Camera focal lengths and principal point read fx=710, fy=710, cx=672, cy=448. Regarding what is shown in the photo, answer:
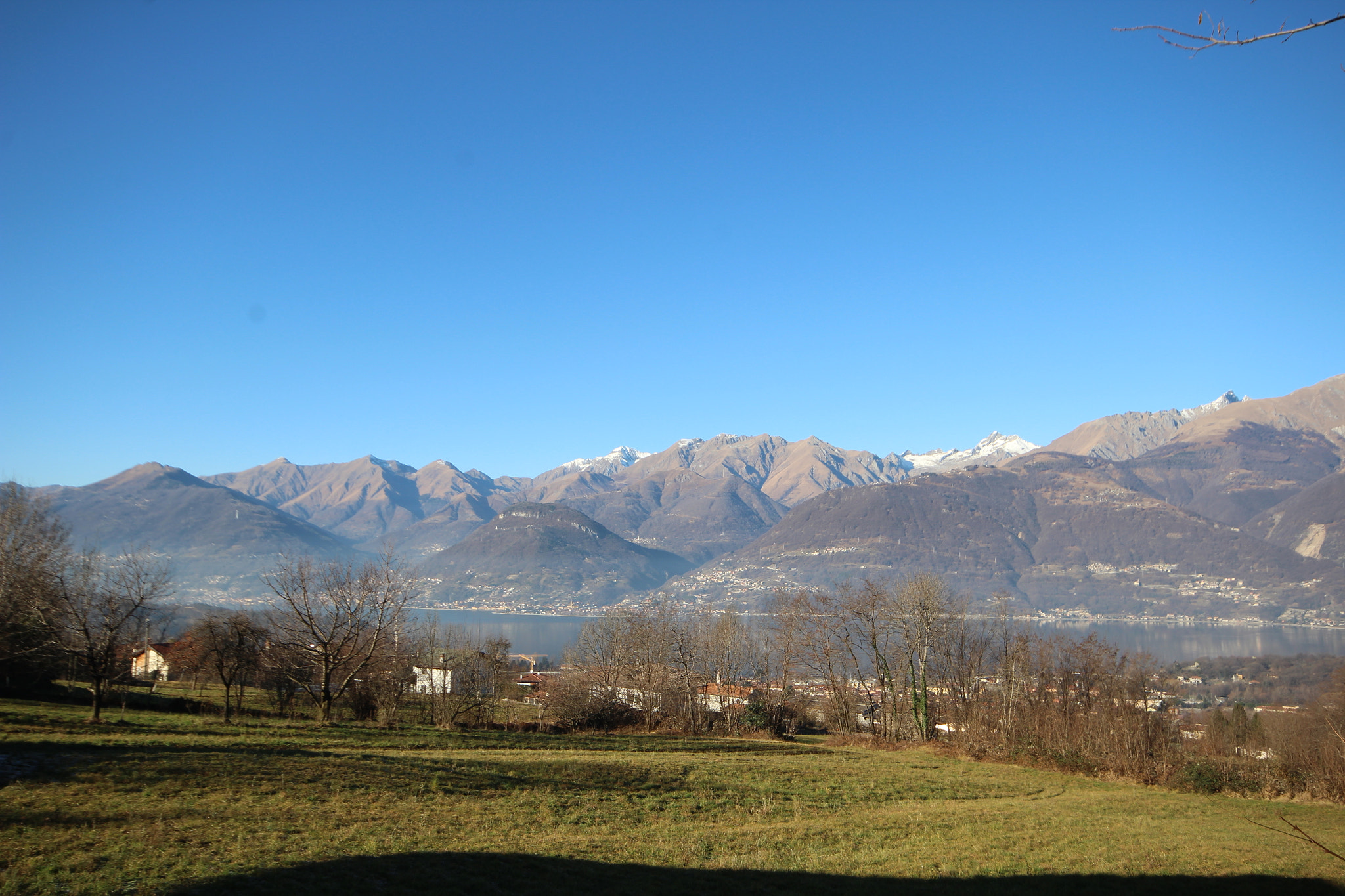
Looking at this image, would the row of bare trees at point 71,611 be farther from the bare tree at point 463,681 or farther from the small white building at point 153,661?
the small white building at point 153,661

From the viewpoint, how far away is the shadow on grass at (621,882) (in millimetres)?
11359

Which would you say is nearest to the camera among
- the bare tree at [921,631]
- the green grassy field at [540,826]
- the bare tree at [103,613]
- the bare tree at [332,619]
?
the green grassy field at [540,826]

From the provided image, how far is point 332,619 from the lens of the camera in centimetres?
3906

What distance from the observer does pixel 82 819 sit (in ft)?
42.2

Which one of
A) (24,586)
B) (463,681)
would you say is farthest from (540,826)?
(24,586)

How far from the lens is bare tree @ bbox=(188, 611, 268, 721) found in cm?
3434

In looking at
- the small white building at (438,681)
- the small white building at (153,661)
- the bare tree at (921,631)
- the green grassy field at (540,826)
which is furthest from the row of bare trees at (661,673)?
the small white building at (153,661)

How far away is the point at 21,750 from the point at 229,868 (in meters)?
10.4

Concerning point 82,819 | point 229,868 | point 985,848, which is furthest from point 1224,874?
point 82,819

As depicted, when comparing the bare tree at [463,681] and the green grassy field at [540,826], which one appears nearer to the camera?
→ the green grassy field at [540,826]

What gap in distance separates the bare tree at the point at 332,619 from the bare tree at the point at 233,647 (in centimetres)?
133

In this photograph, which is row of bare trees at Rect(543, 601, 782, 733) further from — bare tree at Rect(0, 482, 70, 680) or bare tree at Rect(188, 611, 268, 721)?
bare tree at Rect(0, 482, 70, 680)

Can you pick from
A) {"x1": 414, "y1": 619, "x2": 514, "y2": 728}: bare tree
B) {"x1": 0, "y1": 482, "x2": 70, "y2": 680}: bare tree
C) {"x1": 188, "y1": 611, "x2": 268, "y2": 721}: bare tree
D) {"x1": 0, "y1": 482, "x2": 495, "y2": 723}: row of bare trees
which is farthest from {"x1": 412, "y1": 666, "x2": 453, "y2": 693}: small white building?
{"x1": 0, "y1": 482, "x2": 70, "y2": 680}: bare tree

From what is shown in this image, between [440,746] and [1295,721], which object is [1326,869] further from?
[1295,721]
